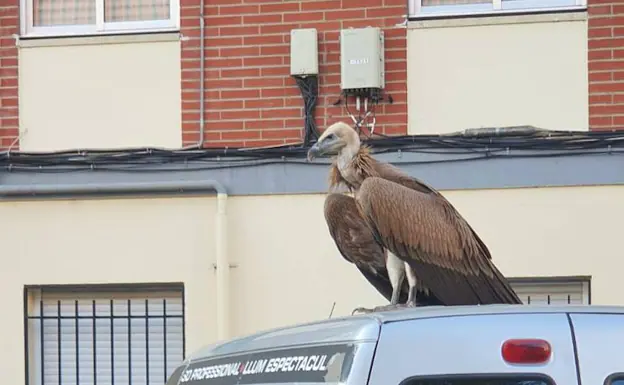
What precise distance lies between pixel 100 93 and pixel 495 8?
9.67ft

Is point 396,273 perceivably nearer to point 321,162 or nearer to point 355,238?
point 355,238

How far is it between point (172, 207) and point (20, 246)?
1187 mm

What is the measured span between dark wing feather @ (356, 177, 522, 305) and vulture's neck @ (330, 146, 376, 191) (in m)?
0.16

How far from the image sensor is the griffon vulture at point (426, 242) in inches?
248

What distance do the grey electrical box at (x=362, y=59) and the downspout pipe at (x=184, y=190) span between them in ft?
4.03

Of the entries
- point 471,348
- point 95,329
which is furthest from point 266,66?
point 471,348

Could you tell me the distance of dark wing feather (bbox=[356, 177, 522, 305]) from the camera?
6312mm

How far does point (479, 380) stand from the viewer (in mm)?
3246

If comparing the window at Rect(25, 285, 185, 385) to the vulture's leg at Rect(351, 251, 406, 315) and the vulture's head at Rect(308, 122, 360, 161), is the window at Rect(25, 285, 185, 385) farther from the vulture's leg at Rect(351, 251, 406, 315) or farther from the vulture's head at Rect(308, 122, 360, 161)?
the vulture's leg at Rect(351, 251, 406, 315)

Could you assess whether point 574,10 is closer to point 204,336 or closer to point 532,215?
point 532,215

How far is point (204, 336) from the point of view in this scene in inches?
360

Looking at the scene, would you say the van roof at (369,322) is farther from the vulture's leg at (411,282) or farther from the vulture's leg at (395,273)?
the vulture's leg at (395,273)

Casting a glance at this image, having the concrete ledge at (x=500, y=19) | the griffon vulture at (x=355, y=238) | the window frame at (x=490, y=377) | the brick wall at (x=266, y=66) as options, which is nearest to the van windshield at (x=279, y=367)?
the window frame at (x=490, y=377)

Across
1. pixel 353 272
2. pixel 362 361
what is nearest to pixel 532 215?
pixel 353 272
